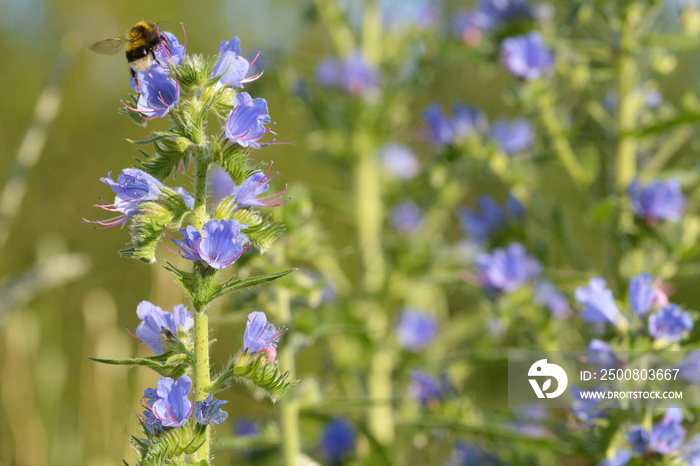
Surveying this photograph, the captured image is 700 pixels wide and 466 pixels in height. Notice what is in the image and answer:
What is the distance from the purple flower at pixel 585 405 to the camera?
179 cm

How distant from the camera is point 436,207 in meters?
3.21

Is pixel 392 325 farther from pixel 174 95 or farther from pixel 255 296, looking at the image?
pixel 174 95

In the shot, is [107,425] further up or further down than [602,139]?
further down

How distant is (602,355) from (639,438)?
0.20 metres

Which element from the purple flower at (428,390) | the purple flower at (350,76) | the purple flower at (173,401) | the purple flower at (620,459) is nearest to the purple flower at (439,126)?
the purple flower at (350,76)

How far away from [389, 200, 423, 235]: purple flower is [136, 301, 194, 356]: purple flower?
234 cm

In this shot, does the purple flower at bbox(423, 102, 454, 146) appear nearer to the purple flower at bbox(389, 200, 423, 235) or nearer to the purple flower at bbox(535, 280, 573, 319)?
the purple flower at bbox(535, 280, 573, 319)

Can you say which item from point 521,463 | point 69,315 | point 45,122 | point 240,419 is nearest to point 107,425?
point 240,419

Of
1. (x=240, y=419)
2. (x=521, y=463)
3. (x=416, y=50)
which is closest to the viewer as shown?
(x=521, y=463)

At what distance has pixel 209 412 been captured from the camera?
3.52ft

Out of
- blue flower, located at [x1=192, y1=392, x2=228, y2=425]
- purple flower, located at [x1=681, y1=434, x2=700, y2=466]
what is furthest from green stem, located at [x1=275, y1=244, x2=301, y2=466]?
purple flower, located at [x1=681, y1=434, x2=700, y2=466]

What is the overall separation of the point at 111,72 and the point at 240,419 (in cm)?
676

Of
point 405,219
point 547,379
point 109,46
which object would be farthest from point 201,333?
point 405,219

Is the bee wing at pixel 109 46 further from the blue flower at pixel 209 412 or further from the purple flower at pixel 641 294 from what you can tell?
the purple flower at pixel 641 294
